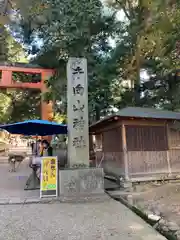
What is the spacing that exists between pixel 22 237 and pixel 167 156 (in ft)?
22.2

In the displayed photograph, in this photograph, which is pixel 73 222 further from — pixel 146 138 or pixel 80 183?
pixel 146 138

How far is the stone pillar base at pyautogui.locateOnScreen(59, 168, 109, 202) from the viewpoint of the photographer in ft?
22.0

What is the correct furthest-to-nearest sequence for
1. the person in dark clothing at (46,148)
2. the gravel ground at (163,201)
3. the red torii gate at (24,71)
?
the red torii gate at (24,71)
the person in dark clothing at (46,148)
the gravel ground at (163,201)

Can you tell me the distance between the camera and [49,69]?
15430mm

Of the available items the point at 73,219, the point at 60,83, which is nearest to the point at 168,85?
the point at 60,83

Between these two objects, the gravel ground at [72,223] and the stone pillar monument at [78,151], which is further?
the stone pillar monument at [78,151]

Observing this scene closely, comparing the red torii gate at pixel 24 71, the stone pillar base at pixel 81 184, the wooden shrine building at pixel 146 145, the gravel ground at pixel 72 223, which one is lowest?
the gravel ground at pixel 72 223

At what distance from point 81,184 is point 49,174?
0.93 m

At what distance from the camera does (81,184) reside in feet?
22.4

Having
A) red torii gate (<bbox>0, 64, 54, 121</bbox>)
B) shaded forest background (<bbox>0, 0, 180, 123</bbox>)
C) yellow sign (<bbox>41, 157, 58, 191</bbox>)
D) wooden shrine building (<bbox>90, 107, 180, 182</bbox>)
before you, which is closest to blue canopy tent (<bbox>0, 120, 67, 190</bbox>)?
yellow sign (<bbox>41, 157, 58, 191</bbox>)

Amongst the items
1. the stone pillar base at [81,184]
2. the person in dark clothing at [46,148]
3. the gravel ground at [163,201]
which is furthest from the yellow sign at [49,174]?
the person in dark clothing at [46,148]

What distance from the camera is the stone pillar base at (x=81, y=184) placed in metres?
6.71

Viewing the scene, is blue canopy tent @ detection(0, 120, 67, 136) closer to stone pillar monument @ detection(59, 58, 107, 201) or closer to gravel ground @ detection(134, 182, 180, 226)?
stone pillar monument @ detection(59, 58, 107, 201)

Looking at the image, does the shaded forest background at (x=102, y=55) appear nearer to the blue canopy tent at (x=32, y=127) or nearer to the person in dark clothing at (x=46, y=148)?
the person in dark clothing at (x=46, y=148)
